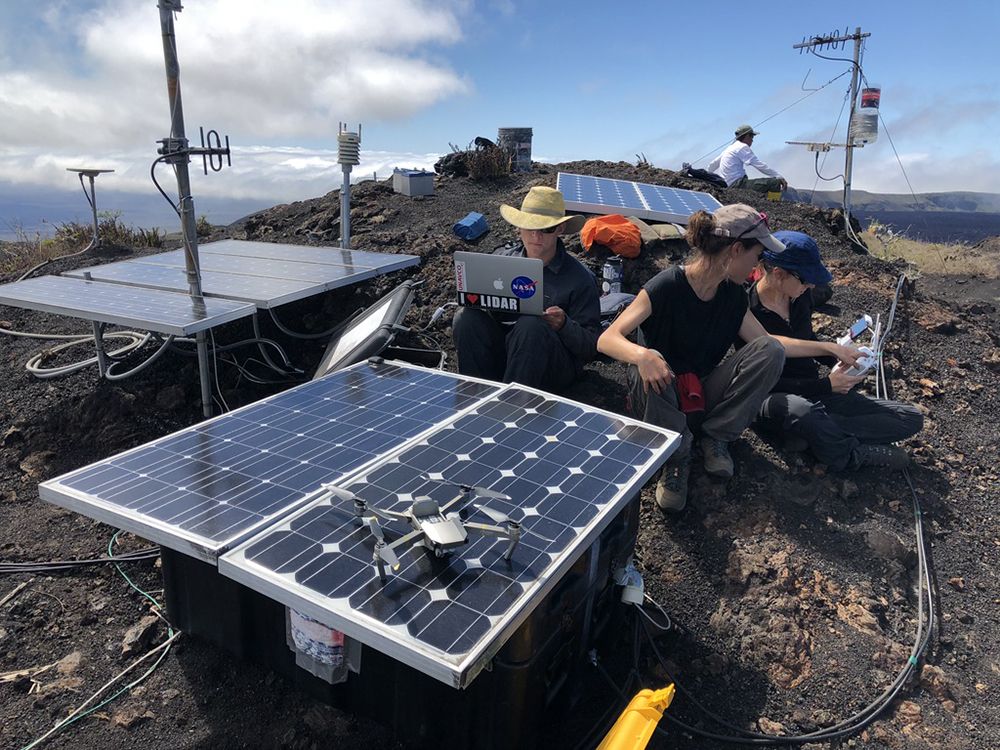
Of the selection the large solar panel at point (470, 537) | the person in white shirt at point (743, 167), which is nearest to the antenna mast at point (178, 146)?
the large solar panel at point (470, 537)

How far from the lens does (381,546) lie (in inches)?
77.8

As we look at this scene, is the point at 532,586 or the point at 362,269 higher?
the point at 362,269

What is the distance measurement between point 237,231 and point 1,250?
402cm

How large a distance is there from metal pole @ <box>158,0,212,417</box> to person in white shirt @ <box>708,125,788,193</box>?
29.5 feet

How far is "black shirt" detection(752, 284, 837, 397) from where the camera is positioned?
165 inches

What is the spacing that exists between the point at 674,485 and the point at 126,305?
12.1 ft

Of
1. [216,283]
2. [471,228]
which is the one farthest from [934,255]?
[216,283]

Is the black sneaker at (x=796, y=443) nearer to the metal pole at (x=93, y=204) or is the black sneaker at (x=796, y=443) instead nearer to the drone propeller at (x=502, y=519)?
the drone propeller at (x=502, y=519)

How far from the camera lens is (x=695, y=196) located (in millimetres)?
8633

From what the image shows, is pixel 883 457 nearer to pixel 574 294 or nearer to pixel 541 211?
pixel 574 294

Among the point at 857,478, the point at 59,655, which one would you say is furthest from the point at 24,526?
the point at 857,478

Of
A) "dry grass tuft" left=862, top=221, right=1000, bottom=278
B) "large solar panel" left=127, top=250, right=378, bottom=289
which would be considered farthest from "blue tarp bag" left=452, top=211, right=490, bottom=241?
"dry grass tuft" left=862, top=221, right=1000, bottom=278

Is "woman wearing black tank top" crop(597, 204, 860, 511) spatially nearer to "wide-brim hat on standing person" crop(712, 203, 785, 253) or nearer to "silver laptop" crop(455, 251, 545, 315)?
"wide-brim hat on standing person" crop(712, 203, 785, 253)

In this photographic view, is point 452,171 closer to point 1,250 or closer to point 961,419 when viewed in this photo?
Result: point 1,250
